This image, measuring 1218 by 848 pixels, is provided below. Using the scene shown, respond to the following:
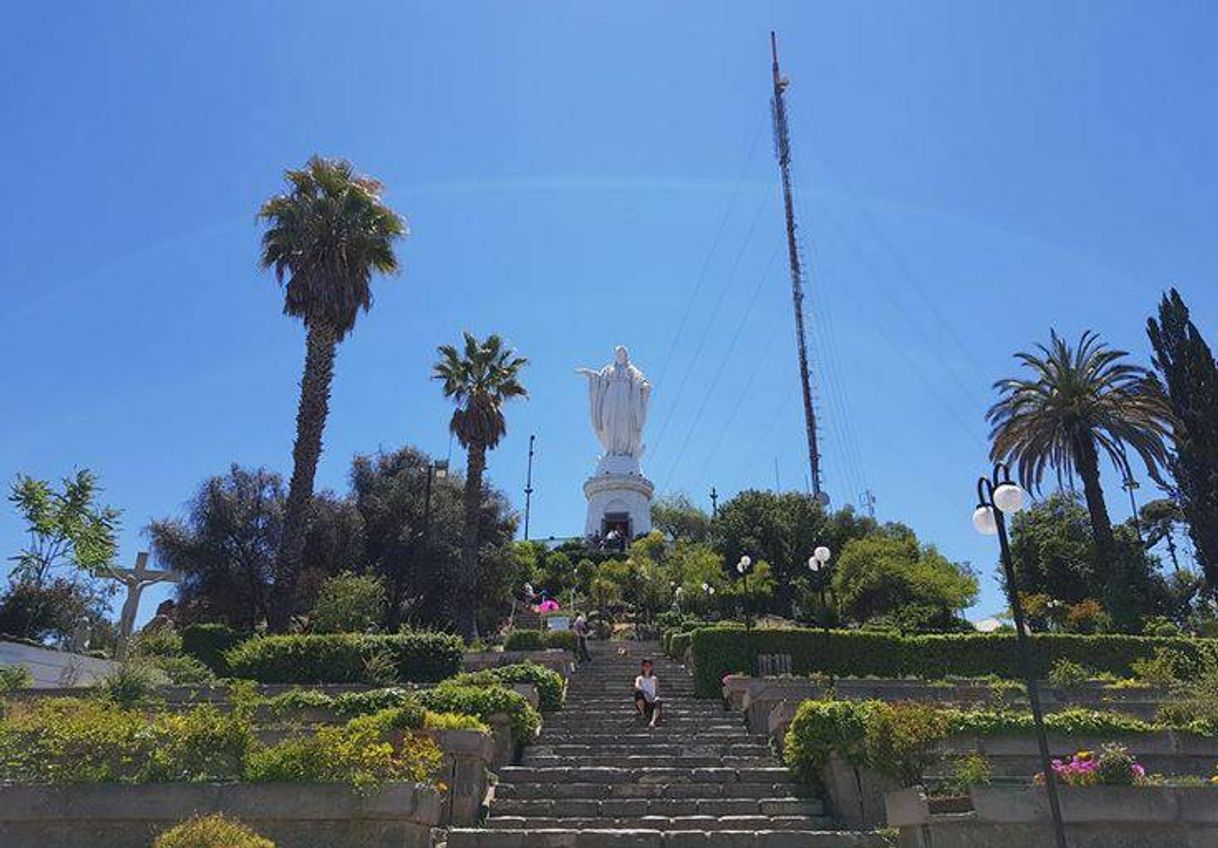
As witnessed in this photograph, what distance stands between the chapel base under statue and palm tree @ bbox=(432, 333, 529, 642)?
73.3 ft

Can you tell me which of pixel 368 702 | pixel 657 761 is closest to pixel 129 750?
pixel 368 702

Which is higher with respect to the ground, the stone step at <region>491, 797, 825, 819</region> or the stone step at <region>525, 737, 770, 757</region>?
the stone step at <region>525, 737, 770, 757</region>

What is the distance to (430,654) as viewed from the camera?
20.9 meters

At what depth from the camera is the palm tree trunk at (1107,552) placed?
29.6 m

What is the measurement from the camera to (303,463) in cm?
2686

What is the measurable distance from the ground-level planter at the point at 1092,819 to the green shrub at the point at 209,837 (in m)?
6.93

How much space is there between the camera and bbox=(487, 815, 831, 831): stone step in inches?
478

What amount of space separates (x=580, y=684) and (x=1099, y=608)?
2144cm

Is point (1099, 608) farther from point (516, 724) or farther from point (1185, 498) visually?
point (516, 724)

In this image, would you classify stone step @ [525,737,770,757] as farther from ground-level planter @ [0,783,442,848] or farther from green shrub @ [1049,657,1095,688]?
green shrub @ [1049,657,1095,688]

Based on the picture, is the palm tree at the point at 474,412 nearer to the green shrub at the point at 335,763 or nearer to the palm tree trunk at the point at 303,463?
the palm tree trunk at the point at 303,463

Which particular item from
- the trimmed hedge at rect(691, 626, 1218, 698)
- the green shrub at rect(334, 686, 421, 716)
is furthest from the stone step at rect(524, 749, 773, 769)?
the trimmed hedge at rect(691, 626, 1218, 698)

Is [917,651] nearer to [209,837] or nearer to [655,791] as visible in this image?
[655,791]

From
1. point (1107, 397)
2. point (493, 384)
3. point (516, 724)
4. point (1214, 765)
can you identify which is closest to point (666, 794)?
point (516, 724)
